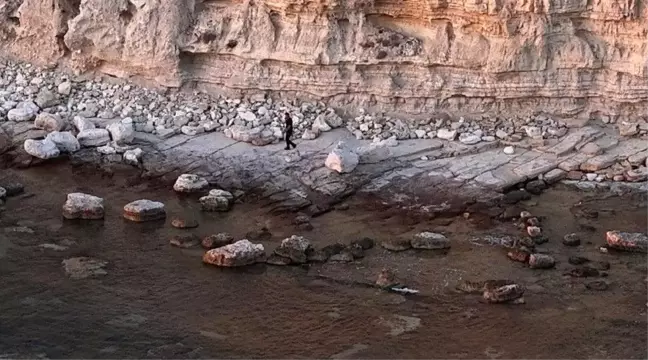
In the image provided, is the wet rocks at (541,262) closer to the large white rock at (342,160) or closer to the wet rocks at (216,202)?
the large white rock at (342,160)

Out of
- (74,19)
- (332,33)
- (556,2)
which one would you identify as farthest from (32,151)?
(556,2)

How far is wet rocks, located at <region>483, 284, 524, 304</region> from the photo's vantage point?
60.6 feet

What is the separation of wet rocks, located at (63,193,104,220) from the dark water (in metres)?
0.24

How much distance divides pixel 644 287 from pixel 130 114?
14.2 m

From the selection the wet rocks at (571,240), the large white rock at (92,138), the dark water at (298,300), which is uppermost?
the large white rock at (92,138)

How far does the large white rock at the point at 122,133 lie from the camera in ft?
83.7

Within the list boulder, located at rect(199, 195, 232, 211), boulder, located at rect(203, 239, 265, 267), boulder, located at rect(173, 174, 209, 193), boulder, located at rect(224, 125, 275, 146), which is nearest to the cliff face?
boulder, located at rect(224, 125, 275, 146)

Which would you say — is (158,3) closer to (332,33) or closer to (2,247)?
(332,33)

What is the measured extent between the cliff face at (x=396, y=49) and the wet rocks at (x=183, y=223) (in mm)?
6375

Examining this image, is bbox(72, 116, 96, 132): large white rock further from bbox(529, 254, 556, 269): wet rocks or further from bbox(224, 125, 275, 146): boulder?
bbox(529, 254, 556, 269): wet rocks

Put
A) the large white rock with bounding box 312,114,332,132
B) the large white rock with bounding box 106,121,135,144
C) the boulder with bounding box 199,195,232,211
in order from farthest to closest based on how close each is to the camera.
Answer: the large white rock with bounding box 312,114,332,132, the large white rock with bounding box 106,121,135,144, the boulder with bounding box 199,195,232,211

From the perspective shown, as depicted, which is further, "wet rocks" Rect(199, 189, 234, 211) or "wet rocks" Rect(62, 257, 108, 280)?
"wet rocks" Rect(199, 189, 234, 211)

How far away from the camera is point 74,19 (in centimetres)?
2784

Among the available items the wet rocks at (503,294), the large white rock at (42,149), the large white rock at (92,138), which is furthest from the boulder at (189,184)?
the wet rocks at (503,294)
